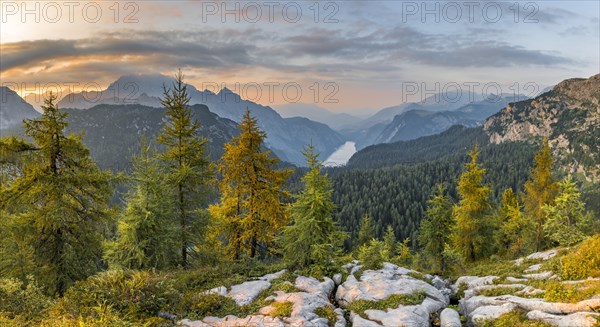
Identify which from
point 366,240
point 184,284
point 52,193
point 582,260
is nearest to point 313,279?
point 184,284

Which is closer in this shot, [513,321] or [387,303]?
[513,321]

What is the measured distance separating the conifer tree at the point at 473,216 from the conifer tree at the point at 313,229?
21.8m

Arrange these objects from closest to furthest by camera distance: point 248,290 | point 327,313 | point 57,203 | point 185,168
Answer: point 327,313 → point 248,290 → point 57,203 → point 185,168

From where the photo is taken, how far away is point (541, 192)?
3456cm

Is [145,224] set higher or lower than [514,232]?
higher

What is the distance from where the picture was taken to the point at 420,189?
7328 inches

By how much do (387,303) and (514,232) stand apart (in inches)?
1330

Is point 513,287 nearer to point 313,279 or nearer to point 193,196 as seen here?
point 313,279

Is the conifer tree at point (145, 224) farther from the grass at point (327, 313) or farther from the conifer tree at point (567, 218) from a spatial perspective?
the conifer tree at point (567, 218)

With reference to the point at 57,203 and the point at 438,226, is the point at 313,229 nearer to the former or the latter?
the point at 57,203

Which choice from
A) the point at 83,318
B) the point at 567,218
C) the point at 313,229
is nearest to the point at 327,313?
the point at 313,229

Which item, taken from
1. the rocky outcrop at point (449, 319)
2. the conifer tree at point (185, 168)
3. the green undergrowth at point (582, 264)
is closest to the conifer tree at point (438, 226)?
the green undergrowth at point (582, 264)

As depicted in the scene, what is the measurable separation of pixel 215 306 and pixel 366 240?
180 feet

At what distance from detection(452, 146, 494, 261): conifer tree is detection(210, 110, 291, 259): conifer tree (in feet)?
70.2
